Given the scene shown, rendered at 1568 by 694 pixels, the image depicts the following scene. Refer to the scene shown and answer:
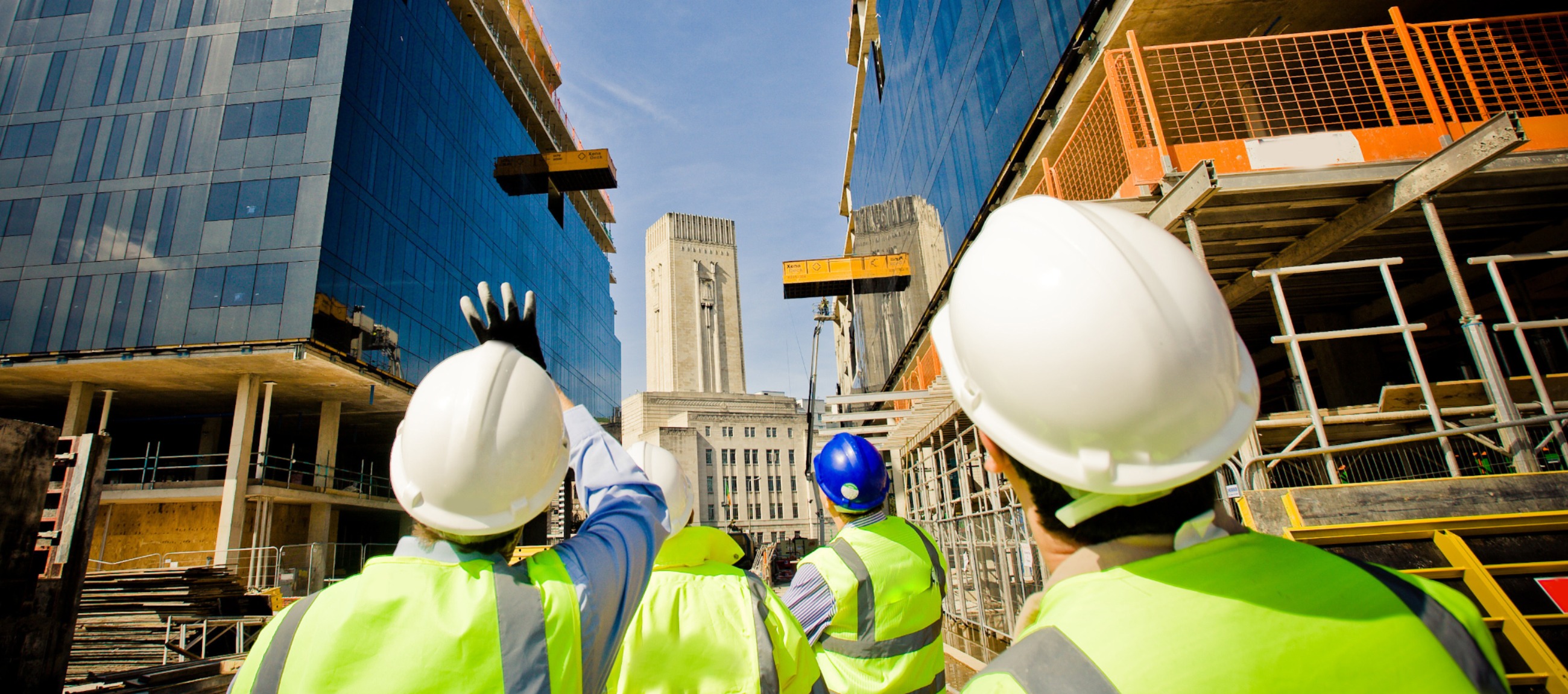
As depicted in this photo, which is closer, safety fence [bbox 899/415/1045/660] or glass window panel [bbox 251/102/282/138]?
safety fence [bbox 899/415/1045/660]

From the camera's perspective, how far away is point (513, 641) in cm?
146

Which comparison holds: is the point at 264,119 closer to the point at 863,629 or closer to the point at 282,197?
the point at 282,197

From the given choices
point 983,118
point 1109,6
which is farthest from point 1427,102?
point 983,118

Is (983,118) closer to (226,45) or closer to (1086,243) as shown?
(1086,243)

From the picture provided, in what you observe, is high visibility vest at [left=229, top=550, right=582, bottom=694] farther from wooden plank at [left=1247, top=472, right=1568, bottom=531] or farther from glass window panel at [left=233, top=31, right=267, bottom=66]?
glass window panel at [left=233, top=31, right=267, bottom=66]

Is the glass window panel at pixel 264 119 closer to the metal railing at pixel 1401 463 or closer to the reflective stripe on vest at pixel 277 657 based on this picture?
the reflective stripe on vest at pixel 277 657

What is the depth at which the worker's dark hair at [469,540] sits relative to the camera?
1633 mm

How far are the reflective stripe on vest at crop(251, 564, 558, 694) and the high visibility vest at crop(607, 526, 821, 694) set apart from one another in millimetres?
903

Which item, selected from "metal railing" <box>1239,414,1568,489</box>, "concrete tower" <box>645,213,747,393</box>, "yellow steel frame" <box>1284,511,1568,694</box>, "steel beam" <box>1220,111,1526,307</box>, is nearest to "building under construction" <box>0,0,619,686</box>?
"metal railing" <box>1239,414,1568,489</box>

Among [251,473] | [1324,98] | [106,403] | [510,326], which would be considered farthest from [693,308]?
[510,326]

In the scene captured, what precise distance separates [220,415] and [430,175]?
11.3 meters

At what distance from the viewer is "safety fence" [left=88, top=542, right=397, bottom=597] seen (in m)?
18.3

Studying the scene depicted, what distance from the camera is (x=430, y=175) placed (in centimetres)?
2845

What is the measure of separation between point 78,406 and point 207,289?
212 inches
